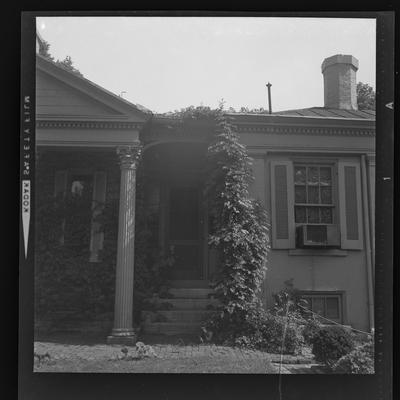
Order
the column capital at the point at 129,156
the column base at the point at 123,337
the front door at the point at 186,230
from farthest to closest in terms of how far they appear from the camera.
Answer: the column capital at the point at 129,156 → the front door at the point at 186,230 → the column base at the point at 123,337

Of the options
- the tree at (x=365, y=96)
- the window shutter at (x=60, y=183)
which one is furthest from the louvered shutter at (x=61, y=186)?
the tree at (x=365, y=96)

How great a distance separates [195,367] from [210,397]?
0.32 m

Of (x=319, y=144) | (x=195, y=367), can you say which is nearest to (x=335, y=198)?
(x=319, y=144)

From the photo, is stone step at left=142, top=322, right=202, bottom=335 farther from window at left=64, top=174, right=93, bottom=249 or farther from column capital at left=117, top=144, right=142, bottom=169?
column capital at left=117, top=144, right=142, bottom=169

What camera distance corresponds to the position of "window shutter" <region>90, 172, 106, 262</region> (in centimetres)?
569

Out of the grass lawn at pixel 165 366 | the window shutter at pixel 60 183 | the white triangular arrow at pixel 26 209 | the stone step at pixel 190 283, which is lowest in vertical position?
the grass lawn at pixel 165 366

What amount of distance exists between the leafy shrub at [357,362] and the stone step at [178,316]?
4.57 ft

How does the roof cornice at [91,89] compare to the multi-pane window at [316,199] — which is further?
the multi-pane window at [316,199]

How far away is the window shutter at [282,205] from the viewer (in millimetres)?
5567

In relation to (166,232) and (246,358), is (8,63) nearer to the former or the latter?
(166,232)

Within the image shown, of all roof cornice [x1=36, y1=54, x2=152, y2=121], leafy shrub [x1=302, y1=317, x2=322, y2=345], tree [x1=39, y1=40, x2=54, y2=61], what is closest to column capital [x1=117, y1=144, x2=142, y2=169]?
roof cornice [x1=36, y1=54, x2=152, y2=121]

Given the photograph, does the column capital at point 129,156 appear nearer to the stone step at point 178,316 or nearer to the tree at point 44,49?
the tree at point 44,49

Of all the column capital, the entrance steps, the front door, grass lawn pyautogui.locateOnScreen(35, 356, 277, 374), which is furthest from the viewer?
the column capital

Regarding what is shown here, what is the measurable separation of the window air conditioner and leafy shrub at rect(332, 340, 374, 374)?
109cm
